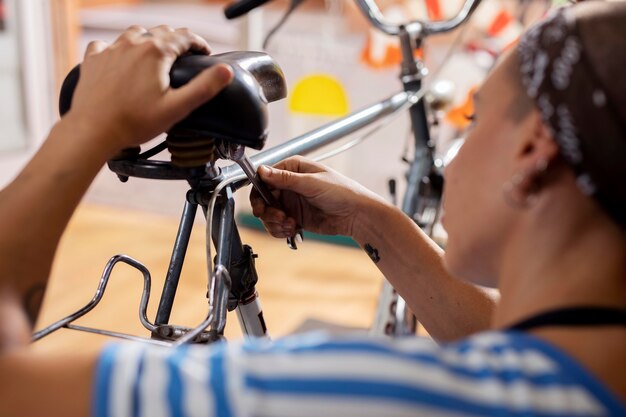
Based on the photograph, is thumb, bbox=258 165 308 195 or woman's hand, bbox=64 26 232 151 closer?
woman's hand, bbox=64 26 232 151

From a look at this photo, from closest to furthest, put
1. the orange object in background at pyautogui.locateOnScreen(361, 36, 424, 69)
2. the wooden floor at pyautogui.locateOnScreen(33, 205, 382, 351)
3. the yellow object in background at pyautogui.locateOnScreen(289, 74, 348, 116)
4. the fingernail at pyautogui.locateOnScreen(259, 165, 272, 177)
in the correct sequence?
the fingernail at pyautogui.locateOnScreen(259, 165, 272, 177), the wooden floor at pyautogui.locateOnScreen(33, 205, 382, 351), the yellow object in background at pyautogui.locateOnScreen(289, 74, 348, 116), the orange object in background at pyautogui.locateOnScreen(361, 36, 424, 69)

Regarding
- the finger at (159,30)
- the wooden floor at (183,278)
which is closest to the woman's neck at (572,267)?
the finger at (159,30)

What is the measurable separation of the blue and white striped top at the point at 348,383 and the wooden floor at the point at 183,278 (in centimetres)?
123

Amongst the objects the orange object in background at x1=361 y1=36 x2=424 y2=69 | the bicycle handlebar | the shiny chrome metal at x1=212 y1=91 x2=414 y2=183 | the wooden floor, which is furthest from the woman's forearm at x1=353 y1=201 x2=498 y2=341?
the orange object in background at x1=361 y1=36 x2=424 y2=69

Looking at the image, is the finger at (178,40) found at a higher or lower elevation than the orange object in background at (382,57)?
higher

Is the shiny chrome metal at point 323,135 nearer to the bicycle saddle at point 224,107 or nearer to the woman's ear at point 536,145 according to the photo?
the bicycle saddle at point 224,107

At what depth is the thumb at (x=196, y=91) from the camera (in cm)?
52

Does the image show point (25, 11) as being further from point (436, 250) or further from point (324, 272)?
point (436, 250)

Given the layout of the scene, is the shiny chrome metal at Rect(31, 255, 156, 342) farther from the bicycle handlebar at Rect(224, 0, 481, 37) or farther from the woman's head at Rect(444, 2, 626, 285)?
the bicycle handlebar at Rect(224, 0, 481, 37)

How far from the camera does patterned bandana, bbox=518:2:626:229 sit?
1.50 ft

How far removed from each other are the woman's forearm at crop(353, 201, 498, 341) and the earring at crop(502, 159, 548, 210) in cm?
33

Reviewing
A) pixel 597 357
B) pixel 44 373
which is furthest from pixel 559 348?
pixel 44 373

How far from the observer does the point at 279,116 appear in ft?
8.08

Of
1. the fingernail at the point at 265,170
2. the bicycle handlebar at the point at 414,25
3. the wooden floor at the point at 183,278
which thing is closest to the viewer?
the fingernail at the point at 265,170
